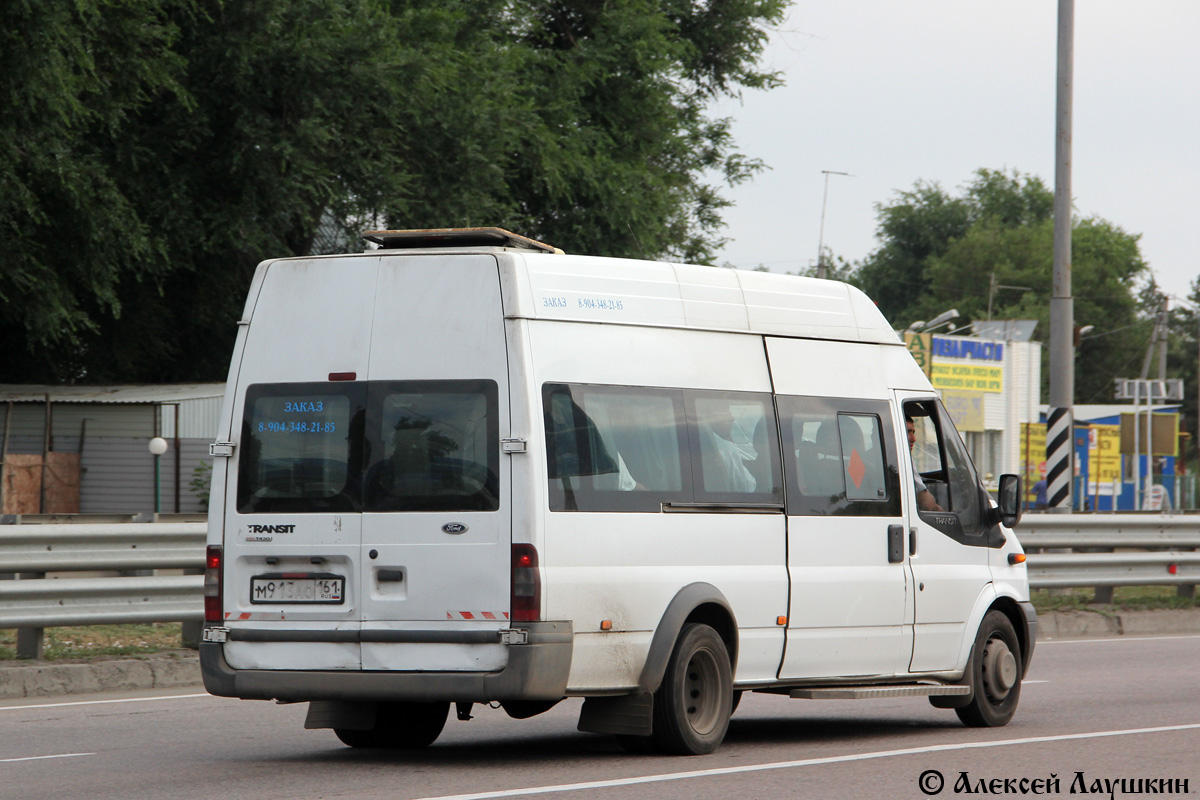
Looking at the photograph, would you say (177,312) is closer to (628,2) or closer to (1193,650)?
(628,2)

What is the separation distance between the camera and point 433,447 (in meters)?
8.09

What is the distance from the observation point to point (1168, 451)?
97.6ft

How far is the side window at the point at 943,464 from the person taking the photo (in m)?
10.3

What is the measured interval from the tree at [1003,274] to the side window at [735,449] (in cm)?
8792

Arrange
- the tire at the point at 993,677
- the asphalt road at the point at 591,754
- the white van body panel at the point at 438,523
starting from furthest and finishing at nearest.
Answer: the tire at the point at 993,677
the white van body panel at the point at 438,523
the asphalt road at the point at 591,754

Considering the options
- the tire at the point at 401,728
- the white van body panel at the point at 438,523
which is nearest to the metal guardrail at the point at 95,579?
the tire at the point at 401,728

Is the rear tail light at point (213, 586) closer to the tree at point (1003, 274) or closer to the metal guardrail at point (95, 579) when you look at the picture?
the metal guardrail at point (95, 579)

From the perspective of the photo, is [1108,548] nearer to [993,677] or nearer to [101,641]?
[993,677]

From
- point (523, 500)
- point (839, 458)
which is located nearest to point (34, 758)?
point (523, 500)

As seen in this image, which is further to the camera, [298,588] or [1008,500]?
[1008,500]

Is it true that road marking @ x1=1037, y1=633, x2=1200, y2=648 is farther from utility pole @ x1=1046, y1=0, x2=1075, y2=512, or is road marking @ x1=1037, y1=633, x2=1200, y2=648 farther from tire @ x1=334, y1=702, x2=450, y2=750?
tire @ x1=334, y1=702, x2=450, y2=750

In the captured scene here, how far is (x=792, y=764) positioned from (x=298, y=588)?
2590 millimetres

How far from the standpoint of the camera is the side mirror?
10.3 metres

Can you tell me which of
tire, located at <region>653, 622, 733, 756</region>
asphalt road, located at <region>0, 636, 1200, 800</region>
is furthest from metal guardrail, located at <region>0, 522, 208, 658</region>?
tire, located at <region>653, 622, 733, 756</region>
